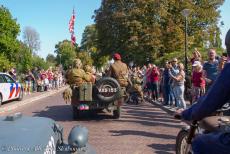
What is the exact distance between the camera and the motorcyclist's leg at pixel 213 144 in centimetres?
235

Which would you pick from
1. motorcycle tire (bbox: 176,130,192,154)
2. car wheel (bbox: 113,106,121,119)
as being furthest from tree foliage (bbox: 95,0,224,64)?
motorcycle tire (bbox: 176,130,192,154)

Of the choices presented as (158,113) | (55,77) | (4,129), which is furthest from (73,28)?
(4,129)

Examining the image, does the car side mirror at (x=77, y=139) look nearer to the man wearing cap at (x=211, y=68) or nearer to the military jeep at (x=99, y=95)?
the man wearing cap at (x=211, y=68)

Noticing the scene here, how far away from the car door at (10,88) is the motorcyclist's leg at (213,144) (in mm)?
15085

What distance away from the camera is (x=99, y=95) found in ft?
35.9

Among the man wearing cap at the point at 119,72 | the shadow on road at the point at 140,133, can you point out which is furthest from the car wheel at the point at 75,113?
the shadow on road at the point at 140,133

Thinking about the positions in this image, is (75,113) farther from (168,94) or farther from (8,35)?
(8,35)

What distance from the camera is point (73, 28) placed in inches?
1949

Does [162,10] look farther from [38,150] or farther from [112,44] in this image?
[38,150]

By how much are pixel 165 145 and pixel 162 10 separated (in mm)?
36534

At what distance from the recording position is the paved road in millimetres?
7332

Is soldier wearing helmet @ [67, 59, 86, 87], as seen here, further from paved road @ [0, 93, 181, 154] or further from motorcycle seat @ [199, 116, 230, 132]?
motorcycle seat @ [199, 116, 230, 132]

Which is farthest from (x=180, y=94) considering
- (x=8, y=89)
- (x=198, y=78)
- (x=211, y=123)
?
(x=211, y=123)

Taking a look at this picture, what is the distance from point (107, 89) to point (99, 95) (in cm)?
29
